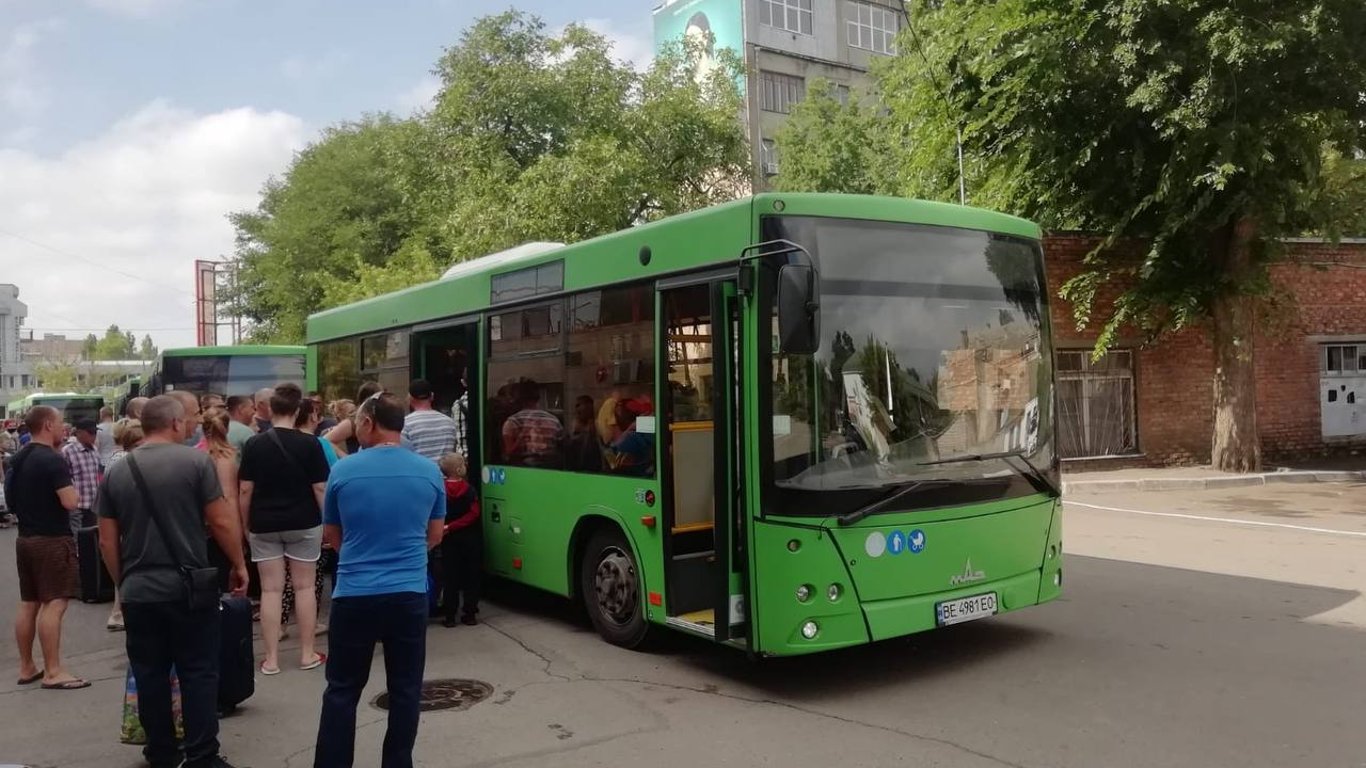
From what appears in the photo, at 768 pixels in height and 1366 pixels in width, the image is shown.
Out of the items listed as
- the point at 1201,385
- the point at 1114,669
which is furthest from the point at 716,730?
the point at 1201,385

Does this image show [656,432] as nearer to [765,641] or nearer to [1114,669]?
[765,641]

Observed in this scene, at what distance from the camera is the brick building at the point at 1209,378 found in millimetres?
19703

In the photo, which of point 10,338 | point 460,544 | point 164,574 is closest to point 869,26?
point 460,544

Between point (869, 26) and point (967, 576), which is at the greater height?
point (869, 26)

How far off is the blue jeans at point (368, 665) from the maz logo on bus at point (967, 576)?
3.38 metres

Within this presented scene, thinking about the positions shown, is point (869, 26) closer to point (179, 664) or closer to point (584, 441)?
point (584, 441)

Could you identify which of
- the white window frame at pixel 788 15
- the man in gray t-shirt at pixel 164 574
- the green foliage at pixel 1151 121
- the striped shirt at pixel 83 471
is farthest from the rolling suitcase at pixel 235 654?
the white window frame at pixel 788 15

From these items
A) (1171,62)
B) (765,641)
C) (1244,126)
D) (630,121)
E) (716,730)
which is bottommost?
(716,730)

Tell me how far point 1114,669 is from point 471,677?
13.4 ft

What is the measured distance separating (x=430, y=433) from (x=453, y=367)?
6.55ft

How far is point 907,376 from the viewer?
20.8ft

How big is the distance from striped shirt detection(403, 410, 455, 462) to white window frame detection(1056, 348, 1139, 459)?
45.3ft

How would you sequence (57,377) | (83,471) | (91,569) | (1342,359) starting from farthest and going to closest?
(57,377) < (1342,359) < (91,569) < (83,471)

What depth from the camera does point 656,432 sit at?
275 inches
